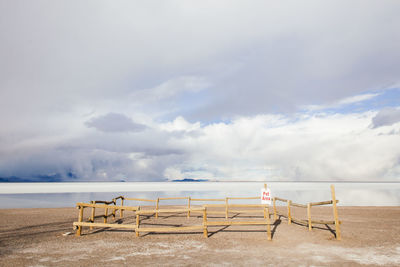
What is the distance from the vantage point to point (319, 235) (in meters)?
11.5

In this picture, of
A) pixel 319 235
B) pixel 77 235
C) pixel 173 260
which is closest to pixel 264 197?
pixel 319 235

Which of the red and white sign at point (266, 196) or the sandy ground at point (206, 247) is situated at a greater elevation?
the red and white sign at point (266, 196)

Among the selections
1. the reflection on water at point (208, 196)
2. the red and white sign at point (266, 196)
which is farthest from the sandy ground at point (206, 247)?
the reflection on water at point (208, 196)

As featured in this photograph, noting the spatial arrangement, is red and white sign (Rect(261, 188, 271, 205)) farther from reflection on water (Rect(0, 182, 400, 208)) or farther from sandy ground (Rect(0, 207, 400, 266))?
reflection on water (Rect(0, 182, 400, 208))

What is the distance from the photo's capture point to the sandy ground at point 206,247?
26.0 ft

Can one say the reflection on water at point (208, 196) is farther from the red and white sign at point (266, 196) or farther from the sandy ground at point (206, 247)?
the sandy ground at point (206, 247)

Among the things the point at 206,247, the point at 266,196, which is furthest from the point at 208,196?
the point at 206,247

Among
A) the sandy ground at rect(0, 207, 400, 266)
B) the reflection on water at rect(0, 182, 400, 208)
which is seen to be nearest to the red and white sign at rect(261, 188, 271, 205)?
the sandy ground at rect(0, 207, 400, 266)

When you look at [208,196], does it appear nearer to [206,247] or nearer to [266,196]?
[266,196]

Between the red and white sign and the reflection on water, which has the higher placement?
the red and white sign

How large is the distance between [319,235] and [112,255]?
28.1 ft

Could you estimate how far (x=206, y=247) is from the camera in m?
9.52

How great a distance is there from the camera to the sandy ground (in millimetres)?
7918

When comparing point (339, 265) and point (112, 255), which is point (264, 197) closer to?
point (339, 265)
